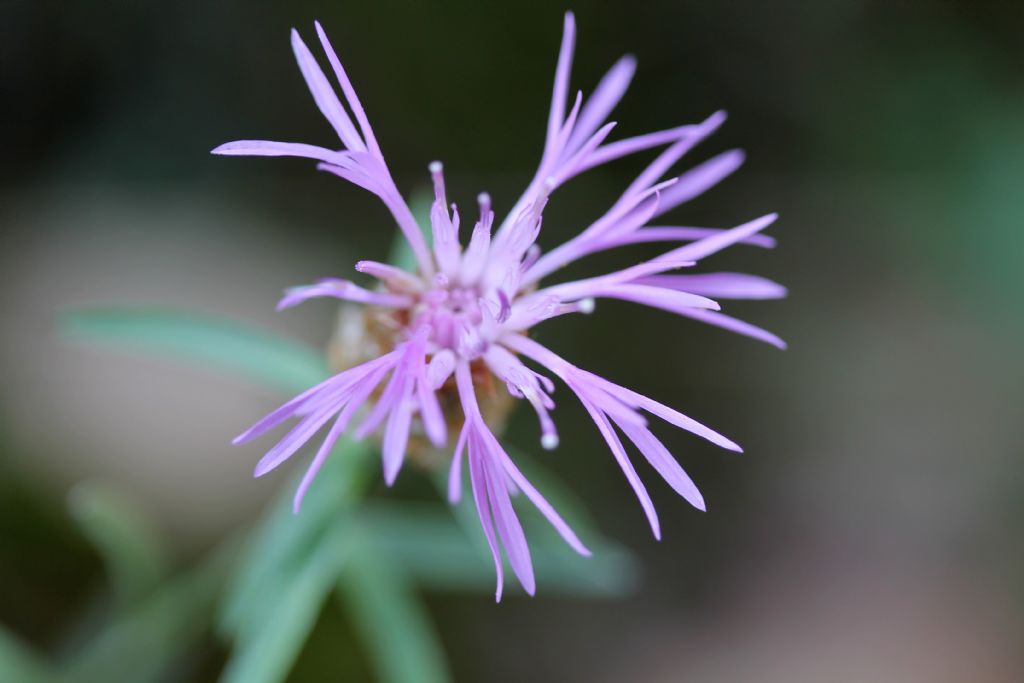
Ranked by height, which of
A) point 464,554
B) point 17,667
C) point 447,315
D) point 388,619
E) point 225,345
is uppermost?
point 447,315

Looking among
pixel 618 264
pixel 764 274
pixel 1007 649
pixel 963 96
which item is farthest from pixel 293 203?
pixel 1007 649

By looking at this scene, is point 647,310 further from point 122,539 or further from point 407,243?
point 122,539

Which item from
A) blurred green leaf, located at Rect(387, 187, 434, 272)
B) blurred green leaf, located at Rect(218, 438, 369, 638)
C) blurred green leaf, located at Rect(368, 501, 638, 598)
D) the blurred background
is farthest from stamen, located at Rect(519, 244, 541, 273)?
the blurred background

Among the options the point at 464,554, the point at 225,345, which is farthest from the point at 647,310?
the point at 225,345

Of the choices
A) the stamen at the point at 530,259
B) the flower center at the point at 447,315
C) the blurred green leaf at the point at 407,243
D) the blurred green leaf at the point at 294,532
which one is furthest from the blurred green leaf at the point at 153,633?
the stamen at the point at 530,259

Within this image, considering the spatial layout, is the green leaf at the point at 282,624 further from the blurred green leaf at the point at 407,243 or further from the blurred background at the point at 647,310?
the blurred background at the point at 647,310

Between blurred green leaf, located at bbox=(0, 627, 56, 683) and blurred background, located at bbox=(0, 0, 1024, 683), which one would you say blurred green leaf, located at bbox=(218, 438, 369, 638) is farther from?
blurred background, located at bbox=(0, 0, 1024, 683)
